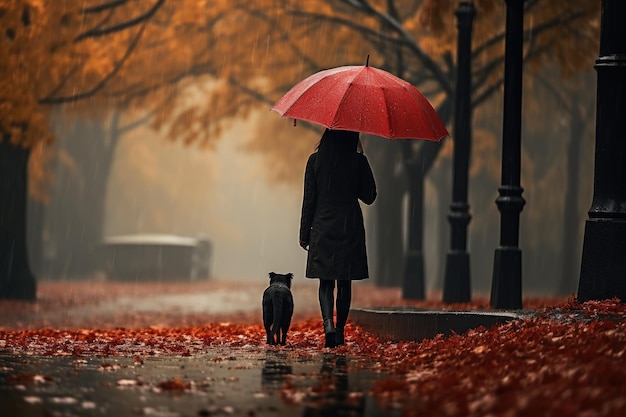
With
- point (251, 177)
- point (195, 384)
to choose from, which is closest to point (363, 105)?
point (195, 384)

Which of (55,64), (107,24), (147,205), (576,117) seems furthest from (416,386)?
(147,205)

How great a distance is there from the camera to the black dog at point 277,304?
35.5ft

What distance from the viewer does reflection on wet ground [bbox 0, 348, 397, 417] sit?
6879 millimetres

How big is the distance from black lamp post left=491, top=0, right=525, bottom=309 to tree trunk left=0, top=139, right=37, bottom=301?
11978 millimetres

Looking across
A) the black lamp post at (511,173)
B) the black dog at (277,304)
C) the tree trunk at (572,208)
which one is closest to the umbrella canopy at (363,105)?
the black dog at (277,304)

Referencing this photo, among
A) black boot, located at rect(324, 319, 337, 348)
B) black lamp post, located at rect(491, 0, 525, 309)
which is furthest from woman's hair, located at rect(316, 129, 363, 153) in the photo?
black lamp post, located at rect(491, 0, 525, 309)

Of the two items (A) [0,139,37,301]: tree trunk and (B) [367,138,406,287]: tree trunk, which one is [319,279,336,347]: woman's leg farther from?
(B) [367,138,406,287]: tree trunk

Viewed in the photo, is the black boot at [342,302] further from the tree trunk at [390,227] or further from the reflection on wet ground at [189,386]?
the tree trunk at [390,227]

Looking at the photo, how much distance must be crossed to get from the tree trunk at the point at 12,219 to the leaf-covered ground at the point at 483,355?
10.1 meters

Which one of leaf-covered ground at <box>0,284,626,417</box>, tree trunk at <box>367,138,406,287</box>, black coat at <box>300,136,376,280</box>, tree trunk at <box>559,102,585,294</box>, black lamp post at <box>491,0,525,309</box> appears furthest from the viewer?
tree trunk at <box>559,102,585,294</box>

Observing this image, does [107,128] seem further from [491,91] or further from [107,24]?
[491,91]

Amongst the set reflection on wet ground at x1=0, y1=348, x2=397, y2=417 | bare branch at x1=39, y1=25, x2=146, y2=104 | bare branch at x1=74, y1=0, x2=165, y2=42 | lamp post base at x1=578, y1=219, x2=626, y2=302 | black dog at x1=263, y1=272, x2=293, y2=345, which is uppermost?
bare branch at x1=74, y1=0, x2=165, y2=42

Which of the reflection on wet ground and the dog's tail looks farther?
the dog's tail

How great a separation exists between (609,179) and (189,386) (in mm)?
4801
